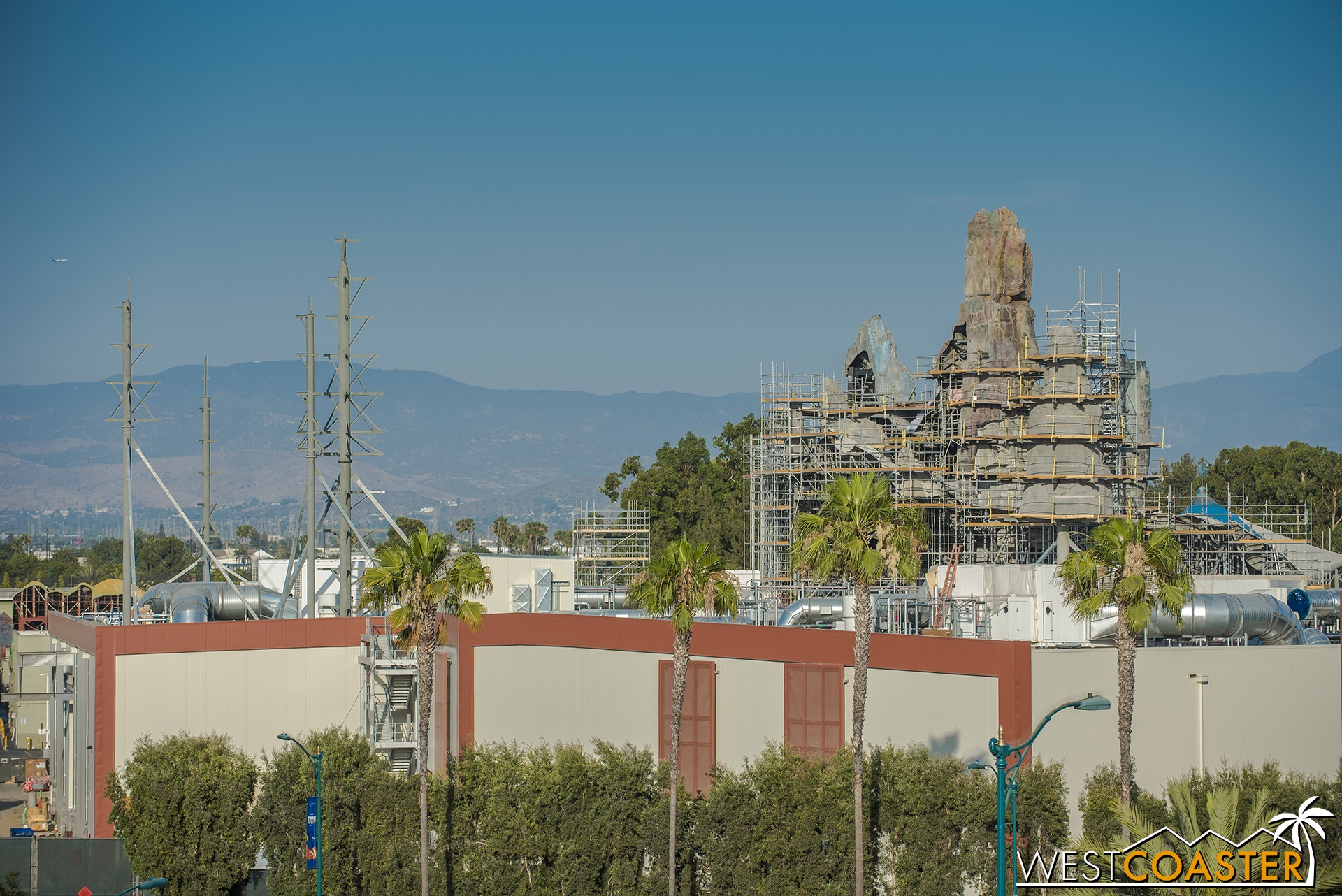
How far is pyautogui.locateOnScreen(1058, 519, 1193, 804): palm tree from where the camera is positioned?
32031 mm

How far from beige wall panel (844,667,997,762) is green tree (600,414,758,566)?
2448 inches

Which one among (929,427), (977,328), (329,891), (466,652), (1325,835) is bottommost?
(329,891)

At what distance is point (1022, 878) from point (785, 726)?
27.4 ft

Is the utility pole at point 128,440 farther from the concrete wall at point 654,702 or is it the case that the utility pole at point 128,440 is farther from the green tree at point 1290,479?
the green tree at point 1290,479

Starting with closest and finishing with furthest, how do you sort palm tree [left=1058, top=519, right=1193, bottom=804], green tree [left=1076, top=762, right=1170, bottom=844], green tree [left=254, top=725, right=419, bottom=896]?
palm tree [left=1058, top=519, right=1193, bottom=804] < green tree [left=1076, top=762, right=1170, bottom=844] < green tree [left=254, top=725, right=419, bottom=896]

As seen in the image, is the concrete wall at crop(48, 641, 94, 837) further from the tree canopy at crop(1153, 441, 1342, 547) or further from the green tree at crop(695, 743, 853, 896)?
the tree canopy at crop(1153, 441, 1342, 547)

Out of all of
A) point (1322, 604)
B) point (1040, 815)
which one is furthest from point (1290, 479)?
point (1040, 815)

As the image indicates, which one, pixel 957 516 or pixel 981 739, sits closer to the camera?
pixel 981 739

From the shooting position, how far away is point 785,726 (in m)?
40.1

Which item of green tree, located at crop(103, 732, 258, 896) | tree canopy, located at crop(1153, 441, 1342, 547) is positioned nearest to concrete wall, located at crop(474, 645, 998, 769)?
green tree, located at crop(103, 732, 258, 896)

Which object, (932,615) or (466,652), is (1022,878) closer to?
→ (932,615)

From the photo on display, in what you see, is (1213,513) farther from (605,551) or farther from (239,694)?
(239,694)

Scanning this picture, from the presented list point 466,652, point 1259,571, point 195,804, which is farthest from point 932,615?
point 1259,571

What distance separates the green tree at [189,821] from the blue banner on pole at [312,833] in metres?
2.50
